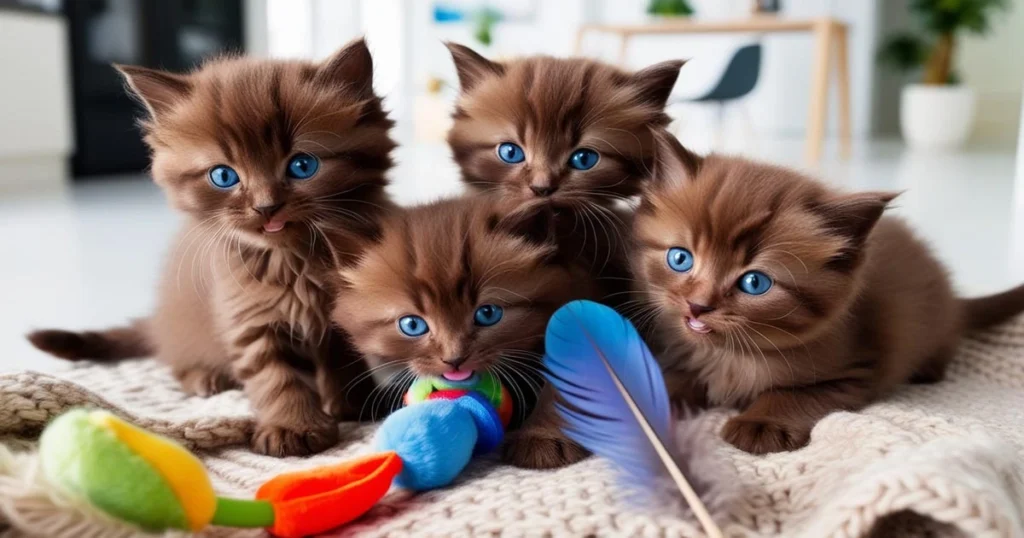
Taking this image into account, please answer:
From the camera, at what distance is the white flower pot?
24.1ft

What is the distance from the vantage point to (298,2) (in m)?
7.77

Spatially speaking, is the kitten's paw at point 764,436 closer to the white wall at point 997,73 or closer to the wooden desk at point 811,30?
the wooden desk at point 811,30

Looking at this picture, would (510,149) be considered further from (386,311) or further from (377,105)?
(386,311)

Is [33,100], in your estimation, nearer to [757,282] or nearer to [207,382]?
[207,382]

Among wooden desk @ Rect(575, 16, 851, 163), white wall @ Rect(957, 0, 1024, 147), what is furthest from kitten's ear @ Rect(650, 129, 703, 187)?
white wall @ Rect(957, 0, 1024, 147)

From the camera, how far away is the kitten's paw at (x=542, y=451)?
3.55 feet

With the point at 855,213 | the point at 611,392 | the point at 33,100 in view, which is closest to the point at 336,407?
the point at 611,392

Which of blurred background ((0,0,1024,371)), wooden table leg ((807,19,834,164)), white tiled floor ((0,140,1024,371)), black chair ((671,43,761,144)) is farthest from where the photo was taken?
black chair ((671,43,761,144))

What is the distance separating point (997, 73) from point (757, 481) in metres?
8.44

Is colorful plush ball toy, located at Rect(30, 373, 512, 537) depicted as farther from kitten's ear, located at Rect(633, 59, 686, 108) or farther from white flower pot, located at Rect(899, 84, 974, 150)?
white flower pot, located at Rect(899, 84, 974, 150)

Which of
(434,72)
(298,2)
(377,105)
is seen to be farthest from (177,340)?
(434,72)

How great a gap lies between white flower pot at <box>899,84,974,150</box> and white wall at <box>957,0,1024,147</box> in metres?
0.67

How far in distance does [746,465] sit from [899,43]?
7508 millimetres

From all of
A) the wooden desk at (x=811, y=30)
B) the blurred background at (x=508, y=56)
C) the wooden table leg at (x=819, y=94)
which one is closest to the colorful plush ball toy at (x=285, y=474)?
the blurred background at (x=508, y=56)
